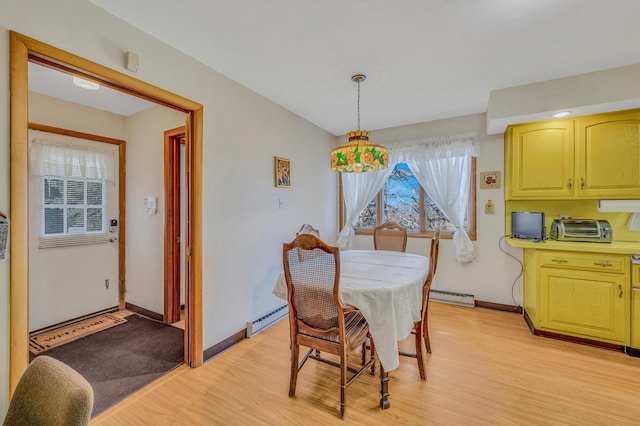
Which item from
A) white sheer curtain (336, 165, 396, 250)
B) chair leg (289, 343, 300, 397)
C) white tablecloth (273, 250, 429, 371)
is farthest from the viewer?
white sheer curtain (336, 165, 396, 250)

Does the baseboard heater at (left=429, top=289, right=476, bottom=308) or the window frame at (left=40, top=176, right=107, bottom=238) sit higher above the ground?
the window frame at (left=40, top=176, right=107, bottom=238)

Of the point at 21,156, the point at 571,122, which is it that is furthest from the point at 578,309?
the point at 21,156

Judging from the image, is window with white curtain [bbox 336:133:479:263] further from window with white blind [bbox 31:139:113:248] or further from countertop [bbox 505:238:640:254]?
window with white blind [bbox 31:139:113:248]

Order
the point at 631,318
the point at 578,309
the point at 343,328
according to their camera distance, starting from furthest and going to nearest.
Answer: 1. the point at 578,309
2. the point at 631,318
3. the point at 343,328

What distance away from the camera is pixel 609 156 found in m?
2.56

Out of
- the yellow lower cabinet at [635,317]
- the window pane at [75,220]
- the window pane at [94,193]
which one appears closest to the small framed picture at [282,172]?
the window pane at [94,193]

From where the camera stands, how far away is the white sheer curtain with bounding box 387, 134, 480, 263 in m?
3.42

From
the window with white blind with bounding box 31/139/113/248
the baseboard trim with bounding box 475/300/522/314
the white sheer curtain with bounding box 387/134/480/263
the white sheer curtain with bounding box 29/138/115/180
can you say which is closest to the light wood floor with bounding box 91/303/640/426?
the baseboard trim with bounding box 475/300/522/314

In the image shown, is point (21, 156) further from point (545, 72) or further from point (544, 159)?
point (544, 159)

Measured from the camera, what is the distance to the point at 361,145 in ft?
7.07

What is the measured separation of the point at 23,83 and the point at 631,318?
4429 millimetres

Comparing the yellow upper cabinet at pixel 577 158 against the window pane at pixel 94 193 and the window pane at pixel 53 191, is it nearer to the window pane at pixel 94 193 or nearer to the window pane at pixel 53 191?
the window pane at pixel 94 193

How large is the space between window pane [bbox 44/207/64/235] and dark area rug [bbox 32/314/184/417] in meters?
1.16

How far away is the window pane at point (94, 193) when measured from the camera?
313 centimetres
